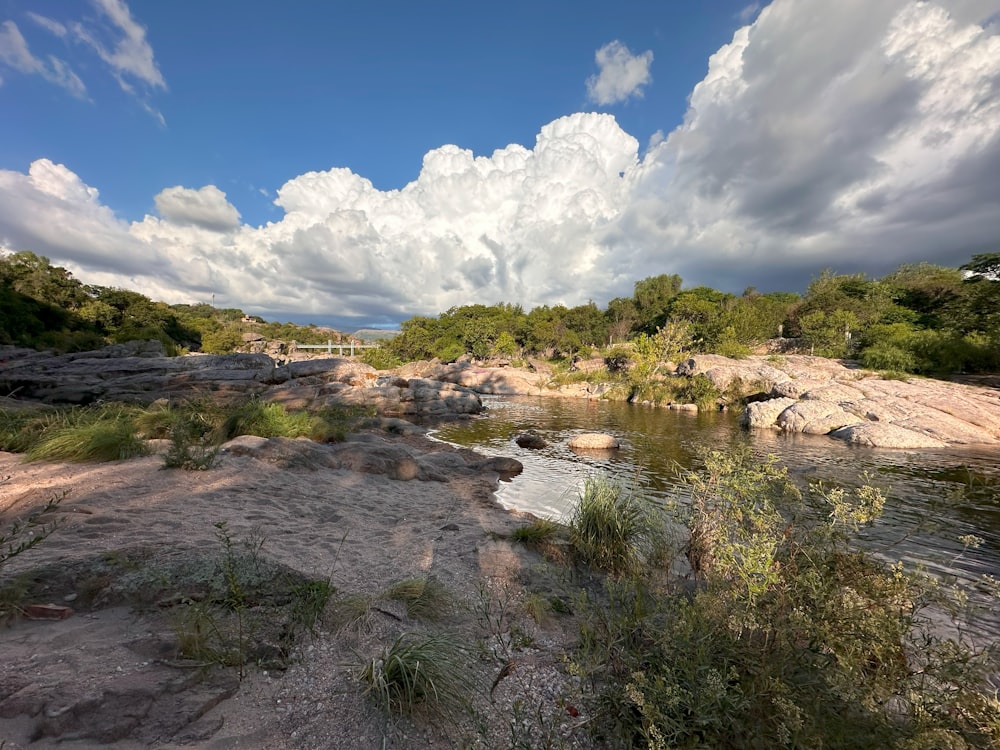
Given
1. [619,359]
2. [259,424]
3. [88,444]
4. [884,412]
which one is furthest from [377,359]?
[884,412]

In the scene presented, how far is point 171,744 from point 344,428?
12.8 m

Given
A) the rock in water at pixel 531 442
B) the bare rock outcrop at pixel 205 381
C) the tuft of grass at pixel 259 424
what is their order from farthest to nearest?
the rock in water at pixel 531 442 < the bare rock outcrop at pixel 205 381 < the tuft of grass at pixel 259 424

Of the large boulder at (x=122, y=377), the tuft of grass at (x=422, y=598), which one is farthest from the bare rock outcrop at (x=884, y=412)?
the large boulder at (x=122, y=377)

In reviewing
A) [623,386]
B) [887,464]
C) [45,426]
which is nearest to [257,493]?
[45,426]

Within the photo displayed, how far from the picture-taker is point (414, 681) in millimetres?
2951

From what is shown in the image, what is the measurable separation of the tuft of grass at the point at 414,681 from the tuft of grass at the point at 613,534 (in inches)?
142

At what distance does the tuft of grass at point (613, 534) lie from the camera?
249 inches

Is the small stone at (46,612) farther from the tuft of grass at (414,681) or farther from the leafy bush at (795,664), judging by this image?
the leafy bush at (795,664)

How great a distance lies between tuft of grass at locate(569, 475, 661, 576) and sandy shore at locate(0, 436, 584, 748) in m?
0.88

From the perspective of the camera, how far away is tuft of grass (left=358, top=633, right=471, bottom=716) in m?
Result: 2.95

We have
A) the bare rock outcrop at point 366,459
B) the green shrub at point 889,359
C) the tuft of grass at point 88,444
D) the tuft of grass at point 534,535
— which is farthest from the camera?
the green shrub at point 889,359

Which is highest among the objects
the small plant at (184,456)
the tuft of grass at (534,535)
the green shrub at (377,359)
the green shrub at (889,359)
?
the green shrub at (889,359)

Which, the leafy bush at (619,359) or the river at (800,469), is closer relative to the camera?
the river at (800,469)

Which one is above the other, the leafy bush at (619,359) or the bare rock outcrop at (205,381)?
the leafy bush at (619,359)
